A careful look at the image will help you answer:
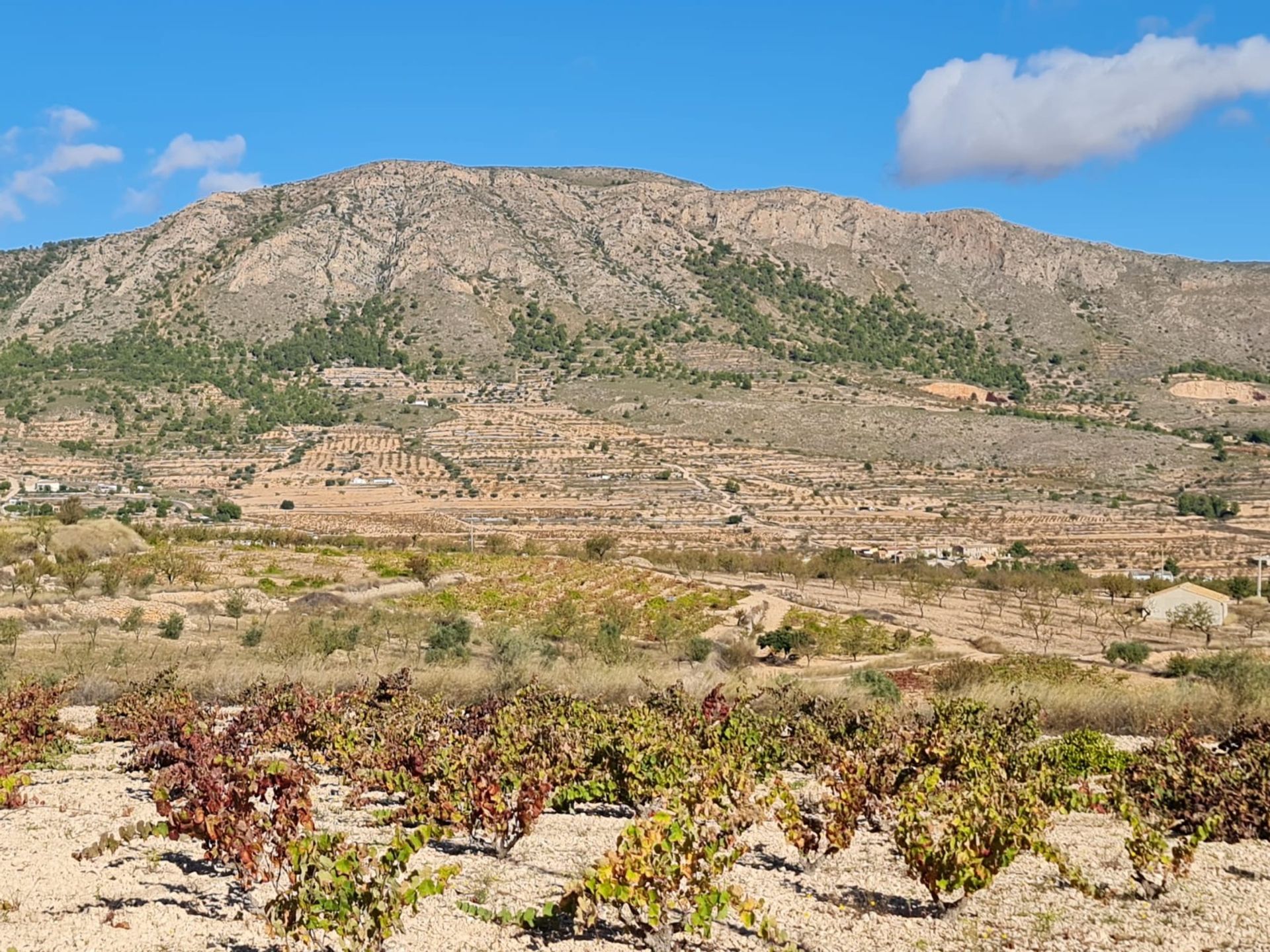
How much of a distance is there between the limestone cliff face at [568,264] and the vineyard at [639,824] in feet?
333

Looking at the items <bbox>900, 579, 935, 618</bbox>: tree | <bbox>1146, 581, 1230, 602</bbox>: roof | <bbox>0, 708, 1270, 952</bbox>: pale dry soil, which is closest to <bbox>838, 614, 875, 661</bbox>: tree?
<bbox>900, 579, 935, 618</bbox>: tree

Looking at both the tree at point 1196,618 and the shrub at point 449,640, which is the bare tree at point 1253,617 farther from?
the shrub at point 449,640

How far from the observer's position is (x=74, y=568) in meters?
34.7

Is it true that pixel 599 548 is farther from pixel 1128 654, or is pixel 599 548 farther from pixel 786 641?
pixel 1128 654

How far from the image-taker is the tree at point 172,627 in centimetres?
2594

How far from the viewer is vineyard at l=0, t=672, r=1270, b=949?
7.34 m

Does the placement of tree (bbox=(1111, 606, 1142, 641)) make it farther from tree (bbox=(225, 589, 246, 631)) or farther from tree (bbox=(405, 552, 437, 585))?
tree (bbox=(225, 589, 246, 631))

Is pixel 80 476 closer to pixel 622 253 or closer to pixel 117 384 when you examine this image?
pixel 117 384

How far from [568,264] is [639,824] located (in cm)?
12631

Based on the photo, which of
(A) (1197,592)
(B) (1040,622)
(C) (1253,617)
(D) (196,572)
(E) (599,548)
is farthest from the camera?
(E) (599,548)

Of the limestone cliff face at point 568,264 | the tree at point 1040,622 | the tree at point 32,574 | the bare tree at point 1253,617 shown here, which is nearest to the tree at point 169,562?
the tree at point 32,574

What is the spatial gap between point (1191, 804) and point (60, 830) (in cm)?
983

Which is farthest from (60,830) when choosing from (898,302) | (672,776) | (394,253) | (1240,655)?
(898,302)

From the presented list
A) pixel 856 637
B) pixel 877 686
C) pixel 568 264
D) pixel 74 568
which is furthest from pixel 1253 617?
pixel 568 264
